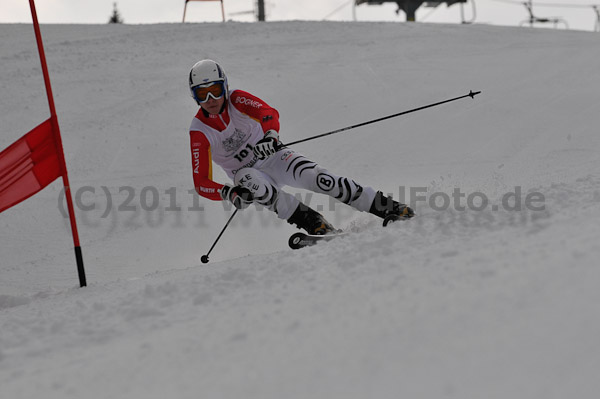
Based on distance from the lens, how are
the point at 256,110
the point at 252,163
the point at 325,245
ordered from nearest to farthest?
the point at 325,245, the point at 256,110, the point at 252,163

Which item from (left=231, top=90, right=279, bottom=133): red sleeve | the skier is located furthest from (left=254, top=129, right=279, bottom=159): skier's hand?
(left=231, top=90, right=279, bottom=133): red sleeve

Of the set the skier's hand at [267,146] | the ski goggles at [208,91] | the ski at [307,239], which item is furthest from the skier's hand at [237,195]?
the ski goggles at [208,91]

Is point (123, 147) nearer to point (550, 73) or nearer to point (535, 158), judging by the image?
point (535, 158)

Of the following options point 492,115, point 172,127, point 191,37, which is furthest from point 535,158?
point 191,37

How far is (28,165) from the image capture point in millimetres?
4562

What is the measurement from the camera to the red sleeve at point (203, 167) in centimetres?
472

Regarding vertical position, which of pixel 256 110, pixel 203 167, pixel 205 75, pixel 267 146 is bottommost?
pixel 203 167

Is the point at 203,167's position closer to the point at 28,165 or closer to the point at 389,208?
the point at 28,165

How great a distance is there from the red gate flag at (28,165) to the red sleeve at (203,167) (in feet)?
3.21

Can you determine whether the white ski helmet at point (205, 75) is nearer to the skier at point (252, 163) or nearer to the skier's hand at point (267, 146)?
the skier at point (252, 163)

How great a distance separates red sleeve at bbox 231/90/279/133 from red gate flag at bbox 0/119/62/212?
1.36 m

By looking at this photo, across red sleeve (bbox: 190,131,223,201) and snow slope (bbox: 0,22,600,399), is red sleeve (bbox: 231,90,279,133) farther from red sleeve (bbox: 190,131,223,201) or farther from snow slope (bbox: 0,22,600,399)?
snow slope (bbox: 0,22,600,399)

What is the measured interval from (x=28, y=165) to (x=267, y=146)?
5.54 ft

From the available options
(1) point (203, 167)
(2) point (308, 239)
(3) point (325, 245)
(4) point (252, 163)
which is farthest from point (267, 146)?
(3) point (325, 245)
